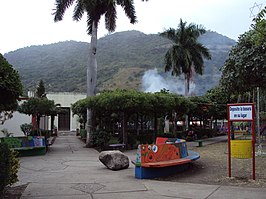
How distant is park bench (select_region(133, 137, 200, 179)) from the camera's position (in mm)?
9102

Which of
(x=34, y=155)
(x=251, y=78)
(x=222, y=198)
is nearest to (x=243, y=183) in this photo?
(x=222, y=198)

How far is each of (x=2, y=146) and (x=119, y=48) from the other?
94280 millimetres

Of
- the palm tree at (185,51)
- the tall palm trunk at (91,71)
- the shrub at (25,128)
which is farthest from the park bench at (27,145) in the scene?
the palm tree at (185,51)

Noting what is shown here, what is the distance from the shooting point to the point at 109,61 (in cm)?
8719

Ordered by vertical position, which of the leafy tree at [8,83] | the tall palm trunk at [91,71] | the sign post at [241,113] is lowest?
the sign post at [241,113]

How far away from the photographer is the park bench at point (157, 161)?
29.9 ft

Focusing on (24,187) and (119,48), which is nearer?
(24,187)

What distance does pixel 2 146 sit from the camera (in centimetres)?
630

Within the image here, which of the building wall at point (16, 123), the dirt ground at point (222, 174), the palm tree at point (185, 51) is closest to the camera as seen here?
the dirt ground at point (222, 174)

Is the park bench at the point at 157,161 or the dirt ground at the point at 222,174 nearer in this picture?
the dirt ground at the point at 222,174

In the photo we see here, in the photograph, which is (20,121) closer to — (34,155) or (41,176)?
(34,155)

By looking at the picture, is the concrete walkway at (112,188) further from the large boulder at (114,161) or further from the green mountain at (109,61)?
the green mountain at (109,61)

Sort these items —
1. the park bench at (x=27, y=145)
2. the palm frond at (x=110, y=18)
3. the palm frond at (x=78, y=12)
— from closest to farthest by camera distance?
1. the park bench at (x=27, y=145)
2. the palm frond at (x=78, y=12)
3. the palm frond at (x=110, y=18)

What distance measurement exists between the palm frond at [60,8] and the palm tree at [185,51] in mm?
16254
